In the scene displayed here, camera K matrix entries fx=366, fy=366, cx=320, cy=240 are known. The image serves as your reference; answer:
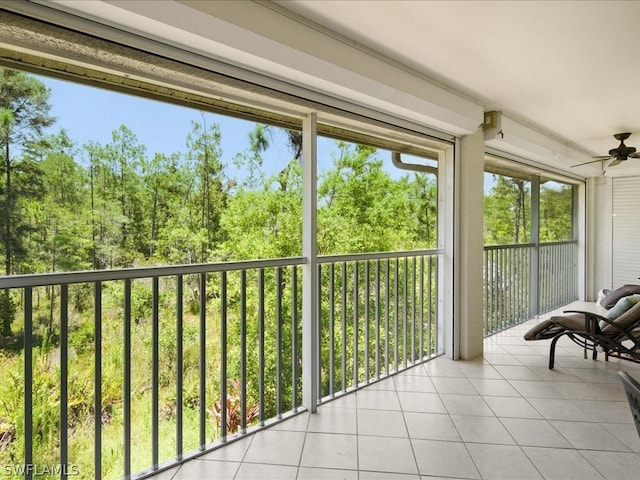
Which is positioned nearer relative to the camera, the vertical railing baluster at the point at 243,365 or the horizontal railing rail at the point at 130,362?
the horizontal railing rail at the point at 130,362

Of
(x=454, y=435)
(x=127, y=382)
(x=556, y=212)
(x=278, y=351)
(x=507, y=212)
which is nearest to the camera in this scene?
(x=127, y=382)

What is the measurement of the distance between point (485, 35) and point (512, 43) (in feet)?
0.75

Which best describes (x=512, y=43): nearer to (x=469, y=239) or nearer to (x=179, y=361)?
(x=469, y=239)

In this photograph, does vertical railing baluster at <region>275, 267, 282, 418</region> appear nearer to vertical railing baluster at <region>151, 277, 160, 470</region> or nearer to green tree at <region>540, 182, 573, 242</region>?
vertical railing baluster at <region>151, 277, 160, 470</region>

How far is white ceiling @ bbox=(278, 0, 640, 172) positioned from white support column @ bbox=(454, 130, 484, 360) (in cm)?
49

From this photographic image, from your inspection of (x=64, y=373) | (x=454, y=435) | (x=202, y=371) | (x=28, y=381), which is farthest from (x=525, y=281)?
(x=28, y=381)

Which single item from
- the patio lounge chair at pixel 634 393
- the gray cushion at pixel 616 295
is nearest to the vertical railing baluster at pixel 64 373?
the patio lounge chair at pixel 634 393

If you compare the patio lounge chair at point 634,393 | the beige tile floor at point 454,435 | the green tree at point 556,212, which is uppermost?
the green tree at point 556,212

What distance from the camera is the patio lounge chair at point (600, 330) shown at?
9.99ft

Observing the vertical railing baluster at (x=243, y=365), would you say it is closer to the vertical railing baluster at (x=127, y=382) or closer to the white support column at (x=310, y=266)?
the white support column at (x=310, y=266)

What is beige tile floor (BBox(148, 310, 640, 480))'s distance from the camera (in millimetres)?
1896

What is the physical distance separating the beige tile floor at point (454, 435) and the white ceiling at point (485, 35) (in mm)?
2154

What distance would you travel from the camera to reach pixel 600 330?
321 cm

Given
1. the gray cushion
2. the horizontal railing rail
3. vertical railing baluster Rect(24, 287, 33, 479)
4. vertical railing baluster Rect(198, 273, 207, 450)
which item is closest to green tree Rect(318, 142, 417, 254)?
the horizontal railing rail
